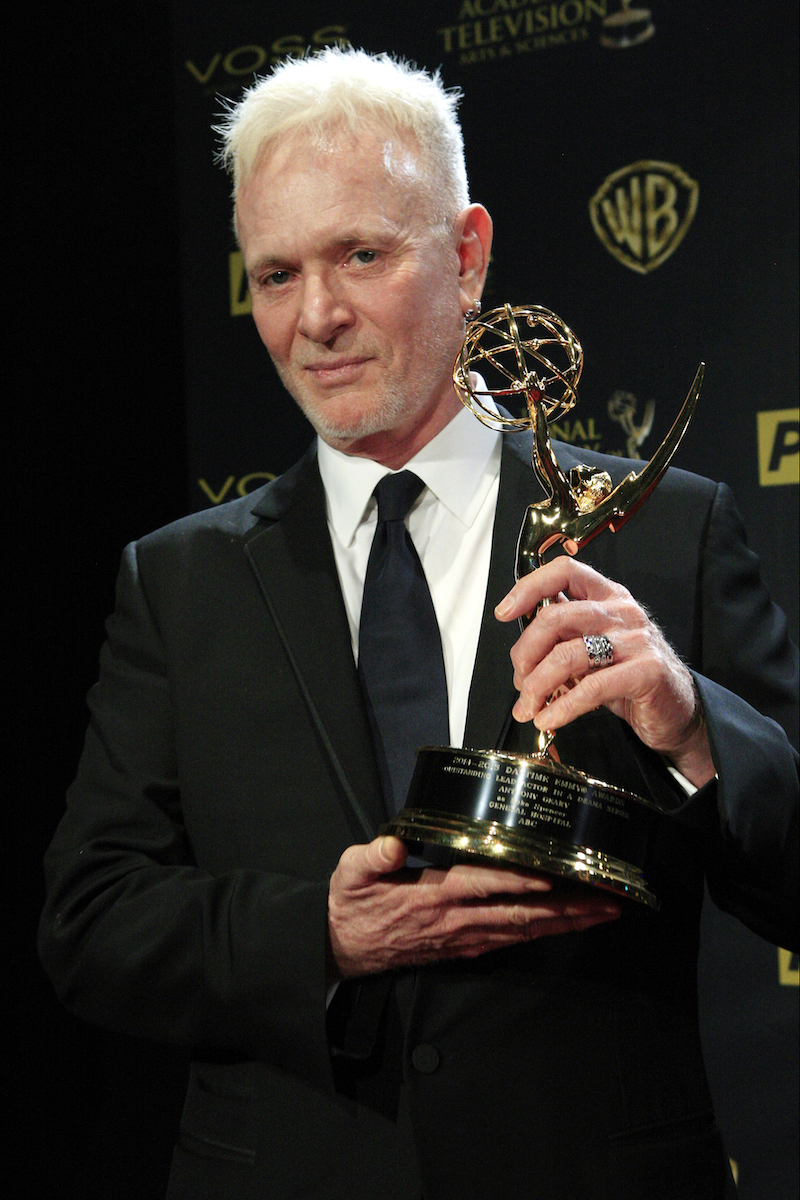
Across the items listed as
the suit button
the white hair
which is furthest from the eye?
the suit button

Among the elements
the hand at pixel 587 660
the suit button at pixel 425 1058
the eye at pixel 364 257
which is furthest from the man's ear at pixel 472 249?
the suit button at pixel 425 1058

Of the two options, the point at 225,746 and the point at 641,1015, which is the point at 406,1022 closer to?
the point at 641,1015

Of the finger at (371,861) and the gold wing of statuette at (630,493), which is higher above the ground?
the gold wing of statuette at (630,493)

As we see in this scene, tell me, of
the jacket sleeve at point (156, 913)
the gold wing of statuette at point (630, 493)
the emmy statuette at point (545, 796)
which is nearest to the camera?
the emmy statuette at point (545, 796)

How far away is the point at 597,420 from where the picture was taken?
2506 millimetres

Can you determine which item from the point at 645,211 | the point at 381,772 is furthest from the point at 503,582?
the point at 645,211

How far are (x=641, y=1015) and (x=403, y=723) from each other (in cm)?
46

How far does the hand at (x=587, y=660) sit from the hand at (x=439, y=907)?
0.59ft

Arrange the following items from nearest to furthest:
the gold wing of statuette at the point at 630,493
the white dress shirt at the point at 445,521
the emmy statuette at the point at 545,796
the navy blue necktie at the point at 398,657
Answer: the emmy statuette at the point at 545,796 < the gold wing of statuette at the point at 630,493 < the navy blue necktie at the point at 398,657 < the white dress shirt at the point at 445,521

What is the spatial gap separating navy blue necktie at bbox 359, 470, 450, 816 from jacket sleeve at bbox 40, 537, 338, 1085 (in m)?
0.20

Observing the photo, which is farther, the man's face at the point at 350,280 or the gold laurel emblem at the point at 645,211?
the gold laurel emblem at the point at 645,211

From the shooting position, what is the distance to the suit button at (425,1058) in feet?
4.61

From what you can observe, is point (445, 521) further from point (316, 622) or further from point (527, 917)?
point (527, 917)

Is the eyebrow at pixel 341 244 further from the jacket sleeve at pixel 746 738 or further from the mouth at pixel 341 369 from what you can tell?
the jacket sleeve at pixel 746 738
